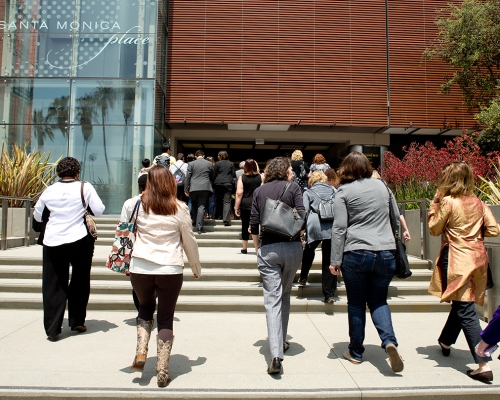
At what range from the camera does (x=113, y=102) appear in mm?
13852

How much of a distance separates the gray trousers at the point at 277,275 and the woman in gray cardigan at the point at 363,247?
37 centimetres

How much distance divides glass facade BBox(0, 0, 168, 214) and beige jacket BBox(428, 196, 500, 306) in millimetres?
10505

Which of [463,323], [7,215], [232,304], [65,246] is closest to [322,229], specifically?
[232,304]

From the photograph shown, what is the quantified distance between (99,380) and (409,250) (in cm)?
652

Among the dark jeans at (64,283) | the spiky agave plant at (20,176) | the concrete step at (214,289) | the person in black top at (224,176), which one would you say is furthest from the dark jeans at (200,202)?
the dark jeans at (64,283)

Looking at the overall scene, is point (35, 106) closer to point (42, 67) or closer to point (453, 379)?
point (42, 67)

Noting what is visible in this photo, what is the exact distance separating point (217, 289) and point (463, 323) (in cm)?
351

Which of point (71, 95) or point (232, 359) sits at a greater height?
point (71, 95)

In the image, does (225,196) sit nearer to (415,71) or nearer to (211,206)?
(211,206)

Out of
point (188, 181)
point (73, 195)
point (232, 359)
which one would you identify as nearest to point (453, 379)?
point (232, 359)

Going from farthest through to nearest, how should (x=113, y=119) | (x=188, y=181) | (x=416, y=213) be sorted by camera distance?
1. (x=113, y=119)
2. (x=188, y=181)
3. (x=416, y=213)

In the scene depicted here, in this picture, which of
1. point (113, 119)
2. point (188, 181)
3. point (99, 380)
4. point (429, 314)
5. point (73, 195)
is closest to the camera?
point (99, 380)

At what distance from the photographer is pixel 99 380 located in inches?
152

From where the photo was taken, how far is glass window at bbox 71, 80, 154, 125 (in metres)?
13.8
